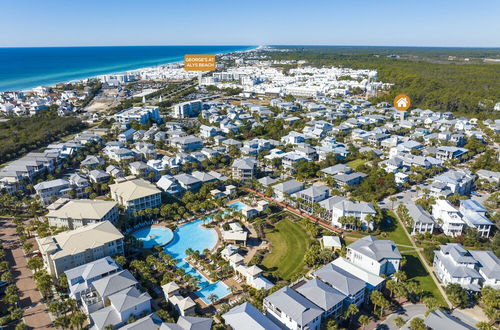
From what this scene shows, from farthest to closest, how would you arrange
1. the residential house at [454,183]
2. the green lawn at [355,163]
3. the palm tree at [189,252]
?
the green lawn at [355,163] → the residential house at [454,183] → the palm tree at [189,252]

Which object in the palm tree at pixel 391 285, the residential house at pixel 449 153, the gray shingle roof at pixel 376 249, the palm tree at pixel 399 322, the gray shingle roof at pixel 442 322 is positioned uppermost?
→ the residential house at pixel 449 153

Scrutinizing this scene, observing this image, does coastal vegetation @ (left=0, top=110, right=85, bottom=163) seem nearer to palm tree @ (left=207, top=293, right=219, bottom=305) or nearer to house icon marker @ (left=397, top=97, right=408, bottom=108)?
palm tree @ (left=207, top=293, right=219, bottom=305)

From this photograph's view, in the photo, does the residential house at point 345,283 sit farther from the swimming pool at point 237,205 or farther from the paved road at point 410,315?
the swimming pool at point 237,205

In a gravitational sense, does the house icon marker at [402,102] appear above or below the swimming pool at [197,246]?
above

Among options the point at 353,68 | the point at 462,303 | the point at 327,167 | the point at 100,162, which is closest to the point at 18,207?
the point at 100,162

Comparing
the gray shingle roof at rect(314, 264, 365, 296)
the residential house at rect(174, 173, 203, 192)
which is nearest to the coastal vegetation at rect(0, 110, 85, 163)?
the residential house at rect(174, 173, 203, 192)

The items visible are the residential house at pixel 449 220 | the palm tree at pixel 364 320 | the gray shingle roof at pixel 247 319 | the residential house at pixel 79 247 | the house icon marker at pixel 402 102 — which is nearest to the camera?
the gray shingle roof at pixel 247 319

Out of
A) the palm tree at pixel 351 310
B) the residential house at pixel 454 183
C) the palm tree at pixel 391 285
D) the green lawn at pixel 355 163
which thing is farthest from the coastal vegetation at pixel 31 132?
the residential house at pixel 454 183

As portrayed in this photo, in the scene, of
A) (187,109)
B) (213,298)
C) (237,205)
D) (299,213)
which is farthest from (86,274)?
(187,109)
